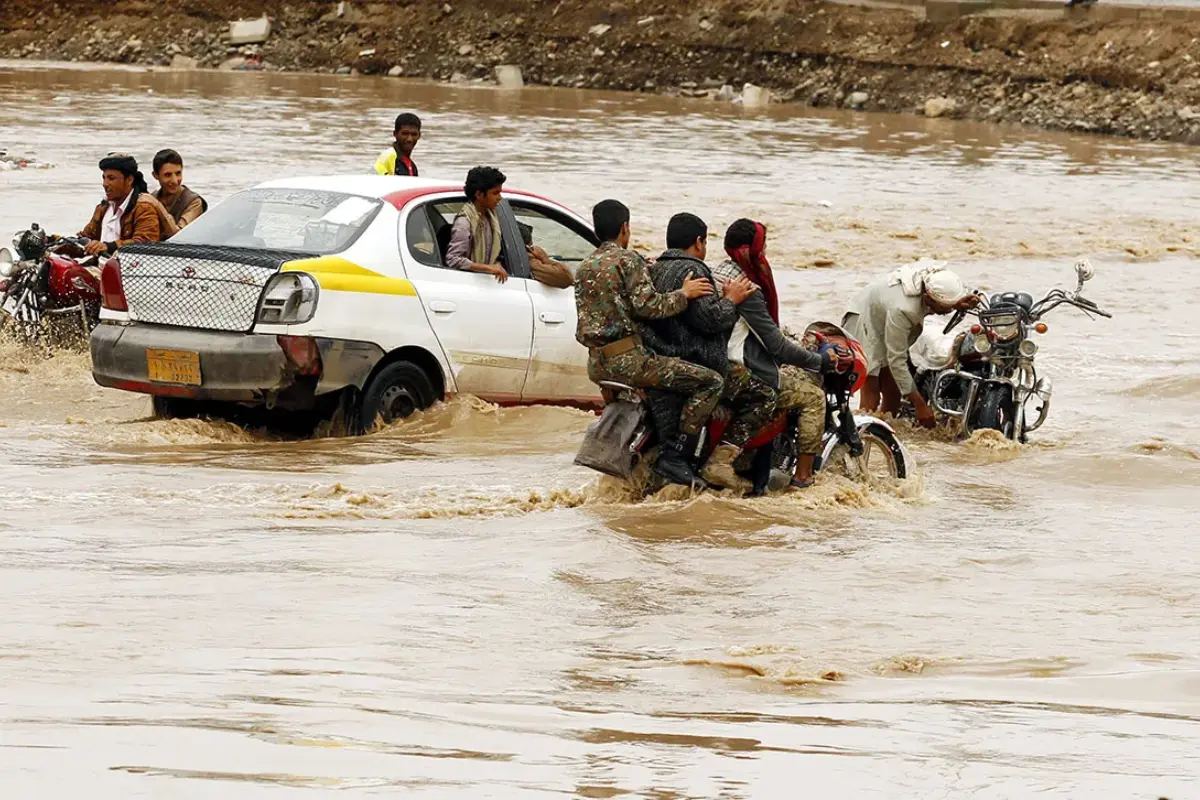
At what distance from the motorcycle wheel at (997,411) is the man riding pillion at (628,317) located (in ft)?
9.12

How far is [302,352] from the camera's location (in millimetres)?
9781

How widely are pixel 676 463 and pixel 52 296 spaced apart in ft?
18.8

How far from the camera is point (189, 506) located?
8664mm

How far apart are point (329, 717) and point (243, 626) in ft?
4.54

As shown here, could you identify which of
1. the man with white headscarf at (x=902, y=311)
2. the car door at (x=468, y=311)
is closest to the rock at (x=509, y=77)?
the car door at (x=468, y=311)

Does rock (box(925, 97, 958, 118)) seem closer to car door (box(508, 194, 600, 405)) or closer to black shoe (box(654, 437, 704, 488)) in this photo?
car door (box(508, 194, 600, 405))

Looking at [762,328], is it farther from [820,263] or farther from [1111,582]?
[820,263]

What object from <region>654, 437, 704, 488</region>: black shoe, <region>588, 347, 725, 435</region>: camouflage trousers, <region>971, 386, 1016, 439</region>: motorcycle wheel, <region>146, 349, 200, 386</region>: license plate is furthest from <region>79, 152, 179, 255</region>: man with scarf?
<region>971, 386, 1016, 439</region>: motorcycle wheel

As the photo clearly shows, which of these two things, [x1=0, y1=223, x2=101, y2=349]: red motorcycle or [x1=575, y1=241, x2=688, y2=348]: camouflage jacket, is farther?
[x1=0, y1=223, x2=101, y2=349]: red motorcycle

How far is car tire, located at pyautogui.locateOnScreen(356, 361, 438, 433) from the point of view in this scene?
10188 mm

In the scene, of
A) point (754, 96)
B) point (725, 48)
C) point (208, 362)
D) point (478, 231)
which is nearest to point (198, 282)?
point (208, 362)

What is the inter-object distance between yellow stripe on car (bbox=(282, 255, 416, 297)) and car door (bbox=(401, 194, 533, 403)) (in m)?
0.17

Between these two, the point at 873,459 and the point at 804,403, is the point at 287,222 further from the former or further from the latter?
the point at 873,459

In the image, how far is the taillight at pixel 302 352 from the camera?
974 centimetres
